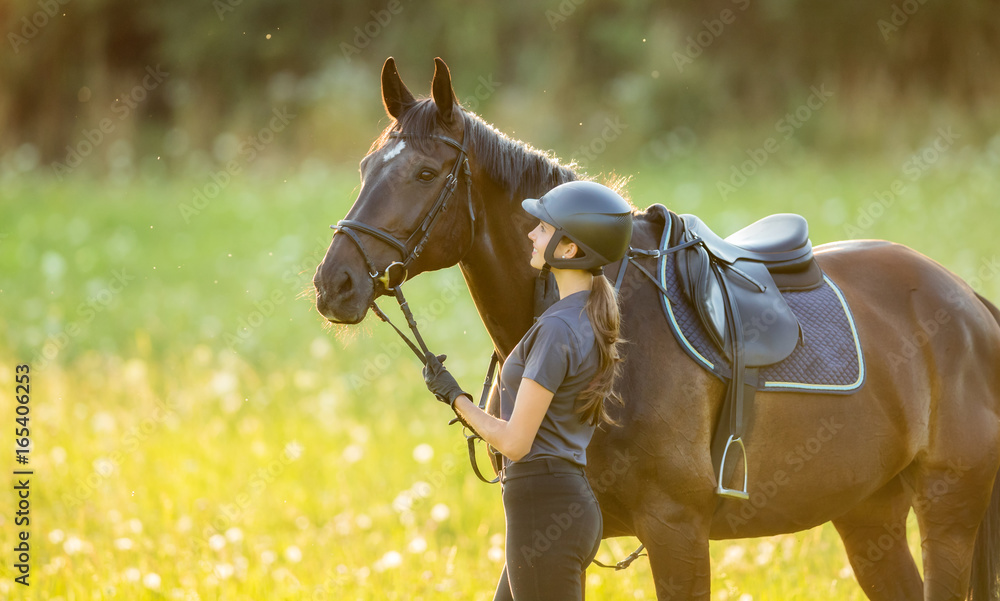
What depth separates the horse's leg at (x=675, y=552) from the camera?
3229 mm

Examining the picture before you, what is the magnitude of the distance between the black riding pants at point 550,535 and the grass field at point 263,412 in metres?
1.06

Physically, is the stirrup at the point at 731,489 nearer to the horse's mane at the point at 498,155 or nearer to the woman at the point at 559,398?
the woman at the point at 559,398

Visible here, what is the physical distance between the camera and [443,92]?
3283 mm

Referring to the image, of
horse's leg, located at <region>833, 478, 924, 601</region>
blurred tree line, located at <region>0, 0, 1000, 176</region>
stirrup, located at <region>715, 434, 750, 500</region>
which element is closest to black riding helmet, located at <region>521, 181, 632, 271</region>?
stirrup, located at <region>715, 434, 750, 500</region>

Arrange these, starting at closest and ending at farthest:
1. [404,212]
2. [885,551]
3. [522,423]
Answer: [522,423] < [404,212] < [885,551]

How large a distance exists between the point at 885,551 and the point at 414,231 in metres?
2.79

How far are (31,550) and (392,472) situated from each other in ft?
8.15

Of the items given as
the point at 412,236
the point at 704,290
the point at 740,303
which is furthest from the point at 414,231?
the point at 740,303

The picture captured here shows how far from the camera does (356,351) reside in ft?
34.6

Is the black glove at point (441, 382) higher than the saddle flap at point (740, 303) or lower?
lower

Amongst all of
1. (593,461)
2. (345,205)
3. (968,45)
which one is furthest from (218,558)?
(968,45)

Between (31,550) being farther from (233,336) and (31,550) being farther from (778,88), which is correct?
(778,88)

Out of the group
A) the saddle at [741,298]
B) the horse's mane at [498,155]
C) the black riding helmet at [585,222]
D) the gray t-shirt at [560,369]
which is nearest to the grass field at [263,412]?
the horse's mane at [498,155]

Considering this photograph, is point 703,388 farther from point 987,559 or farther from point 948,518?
point 987,559
